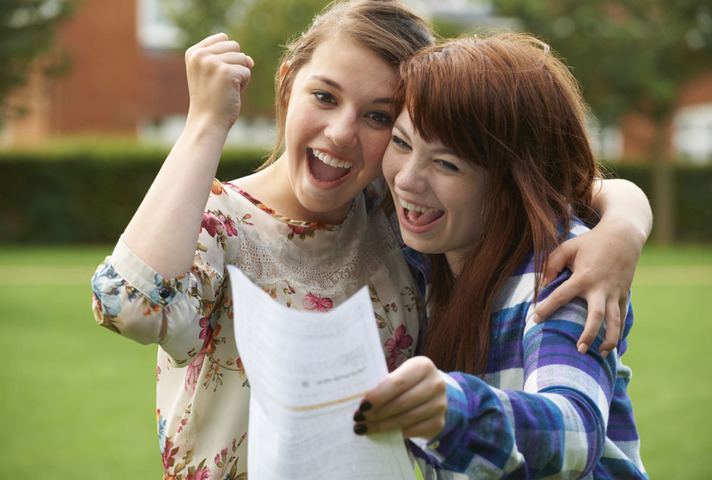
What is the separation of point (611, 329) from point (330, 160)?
0.83 m

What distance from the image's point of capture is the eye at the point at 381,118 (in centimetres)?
213

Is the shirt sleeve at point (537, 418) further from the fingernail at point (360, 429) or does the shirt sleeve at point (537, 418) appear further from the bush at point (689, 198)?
the bush at point (689, 198)

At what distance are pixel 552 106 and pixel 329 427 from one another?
103cm

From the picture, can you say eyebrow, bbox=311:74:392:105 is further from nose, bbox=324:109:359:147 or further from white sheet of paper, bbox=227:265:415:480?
white sheet of paper, bbox=227:265:415:480

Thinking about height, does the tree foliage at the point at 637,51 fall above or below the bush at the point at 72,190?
above

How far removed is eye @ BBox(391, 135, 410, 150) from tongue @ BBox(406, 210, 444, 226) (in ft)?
0.50

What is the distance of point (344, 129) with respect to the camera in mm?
2088

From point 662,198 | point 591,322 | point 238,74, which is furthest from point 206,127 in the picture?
point 662,198

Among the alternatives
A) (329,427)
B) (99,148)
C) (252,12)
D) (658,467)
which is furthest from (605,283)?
(252,12)

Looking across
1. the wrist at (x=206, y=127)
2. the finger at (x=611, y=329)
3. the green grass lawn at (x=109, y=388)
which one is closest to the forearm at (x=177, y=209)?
the wrist at (x=206, y=127)

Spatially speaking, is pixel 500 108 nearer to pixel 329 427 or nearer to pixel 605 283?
pixel 605 283

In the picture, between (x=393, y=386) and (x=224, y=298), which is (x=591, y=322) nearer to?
(x=393, y=386)

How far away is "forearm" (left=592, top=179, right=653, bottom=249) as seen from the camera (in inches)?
79.3

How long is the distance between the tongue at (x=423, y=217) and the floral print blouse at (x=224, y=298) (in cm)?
31
